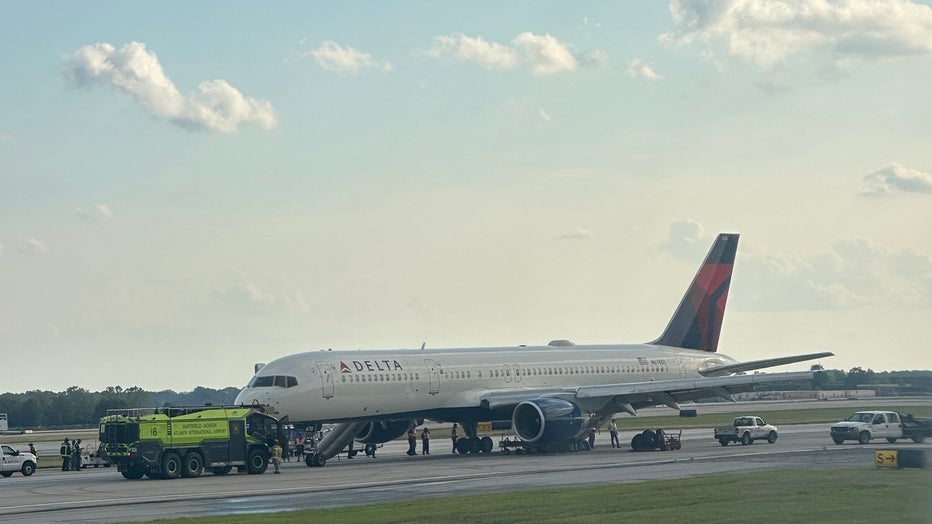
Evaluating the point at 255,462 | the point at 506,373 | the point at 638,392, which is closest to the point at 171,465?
the point at 255,462

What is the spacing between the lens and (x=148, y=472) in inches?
1957

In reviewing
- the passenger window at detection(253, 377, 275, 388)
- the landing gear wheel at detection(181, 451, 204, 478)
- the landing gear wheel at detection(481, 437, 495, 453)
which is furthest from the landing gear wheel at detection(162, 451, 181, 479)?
the landing gear wheel at detection(481, 437, 495, 453)

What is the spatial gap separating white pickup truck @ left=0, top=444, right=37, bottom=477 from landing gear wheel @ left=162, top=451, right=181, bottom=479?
11549mm

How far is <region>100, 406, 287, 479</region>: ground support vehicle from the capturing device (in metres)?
49.6

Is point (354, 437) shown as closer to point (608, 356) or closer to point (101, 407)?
point (608, 356)

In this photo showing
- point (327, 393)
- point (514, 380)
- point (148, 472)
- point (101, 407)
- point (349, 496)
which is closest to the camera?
point (349, 496)

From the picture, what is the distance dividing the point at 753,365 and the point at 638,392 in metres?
13.2

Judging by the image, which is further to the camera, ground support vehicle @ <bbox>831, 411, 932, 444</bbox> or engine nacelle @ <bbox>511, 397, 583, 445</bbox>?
ground support vehicle @ <bbox>831, 411, 932, 444</bbox>

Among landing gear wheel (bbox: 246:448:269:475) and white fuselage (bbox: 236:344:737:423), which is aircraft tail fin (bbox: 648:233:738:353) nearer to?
white fuselage (bbox: 236:344:737:423)

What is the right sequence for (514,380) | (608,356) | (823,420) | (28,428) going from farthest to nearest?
1. (28,428)
2. (823,420)
3. (608,356)
4. (514,380)

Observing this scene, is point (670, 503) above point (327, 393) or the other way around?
the other way around

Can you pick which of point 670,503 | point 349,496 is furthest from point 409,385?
point 670,503

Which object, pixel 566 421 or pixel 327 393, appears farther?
pixel 566 421

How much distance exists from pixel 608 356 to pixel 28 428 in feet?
353
